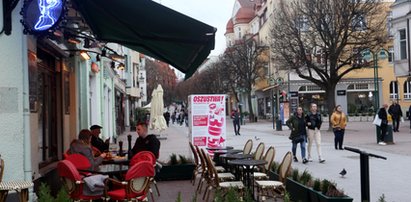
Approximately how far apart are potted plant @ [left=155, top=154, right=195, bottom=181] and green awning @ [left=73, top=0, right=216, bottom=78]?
3.88 metres

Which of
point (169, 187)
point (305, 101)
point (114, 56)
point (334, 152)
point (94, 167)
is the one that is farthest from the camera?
point (305, 101)

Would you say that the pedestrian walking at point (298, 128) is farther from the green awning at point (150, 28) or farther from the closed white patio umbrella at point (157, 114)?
the closed white patio umbrella at point (157, 114)

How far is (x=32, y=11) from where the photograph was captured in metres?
6.29

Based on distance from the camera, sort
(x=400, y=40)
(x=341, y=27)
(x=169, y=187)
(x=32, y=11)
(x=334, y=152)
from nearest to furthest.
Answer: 1. (x=32, y=11)
2. (x=169, y=187)
3. (x=334, y=152)
4. (x=341, y=27)
5. (x=400, y=40)

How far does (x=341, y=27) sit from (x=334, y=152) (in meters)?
12.7

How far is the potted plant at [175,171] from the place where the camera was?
1158 cm

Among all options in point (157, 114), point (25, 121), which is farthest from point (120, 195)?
point (157, 114)

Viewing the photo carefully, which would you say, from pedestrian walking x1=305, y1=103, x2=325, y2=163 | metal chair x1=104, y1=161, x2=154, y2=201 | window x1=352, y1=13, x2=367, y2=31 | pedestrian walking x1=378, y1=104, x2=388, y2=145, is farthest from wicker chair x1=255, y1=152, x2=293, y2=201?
window x1=352, y1=13, x2=367, y2=31

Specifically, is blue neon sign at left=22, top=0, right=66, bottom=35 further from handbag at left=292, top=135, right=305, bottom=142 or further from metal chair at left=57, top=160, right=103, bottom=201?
handbag at left=292, top=135, right=305, bottom=142

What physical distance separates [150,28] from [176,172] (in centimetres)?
541

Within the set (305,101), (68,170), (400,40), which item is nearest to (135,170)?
(68,170)

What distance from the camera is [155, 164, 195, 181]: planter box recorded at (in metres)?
11.6

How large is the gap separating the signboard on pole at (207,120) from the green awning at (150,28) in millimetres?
5243

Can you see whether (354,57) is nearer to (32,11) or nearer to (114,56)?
(114,56)
